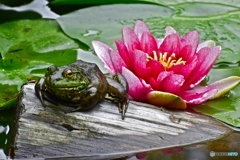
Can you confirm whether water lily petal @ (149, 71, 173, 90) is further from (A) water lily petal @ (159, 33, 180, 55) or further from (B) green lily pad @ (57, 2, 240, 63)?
(B) green lily pad @ (57, 2, 240, 63)

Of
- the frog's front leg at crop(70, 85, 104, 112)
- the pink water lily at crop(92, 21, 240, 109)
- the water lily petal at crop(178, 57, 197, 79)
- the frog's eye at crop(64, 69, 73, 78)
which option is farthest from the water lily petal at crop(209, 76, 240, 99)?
the frog's eye at crop(64, 69, 73, 78)

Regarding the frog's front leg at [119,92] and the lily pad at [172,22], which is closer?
the frog's front leg at [119,92]

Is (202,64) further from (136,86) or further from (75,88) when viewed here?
(75,88)

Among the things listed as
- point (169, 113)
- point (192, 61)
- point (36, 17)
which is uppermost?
point (192, 61)

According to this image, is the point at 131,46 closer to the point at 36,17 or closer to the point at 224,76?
the point at 224,76

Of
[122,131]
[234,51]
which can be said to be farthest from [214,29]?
[122,131]

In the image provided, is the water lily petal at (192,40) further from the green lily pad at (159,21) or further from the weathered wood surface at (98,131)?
the weathered wood surface at (98,131)

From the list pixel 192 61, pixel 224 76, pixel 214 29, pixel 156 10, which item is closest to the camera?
pixel 192 61

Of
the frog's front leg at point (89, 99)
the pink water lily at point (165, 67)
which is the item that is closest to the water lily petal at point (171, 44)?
the pink water lily at point (165, 67)
